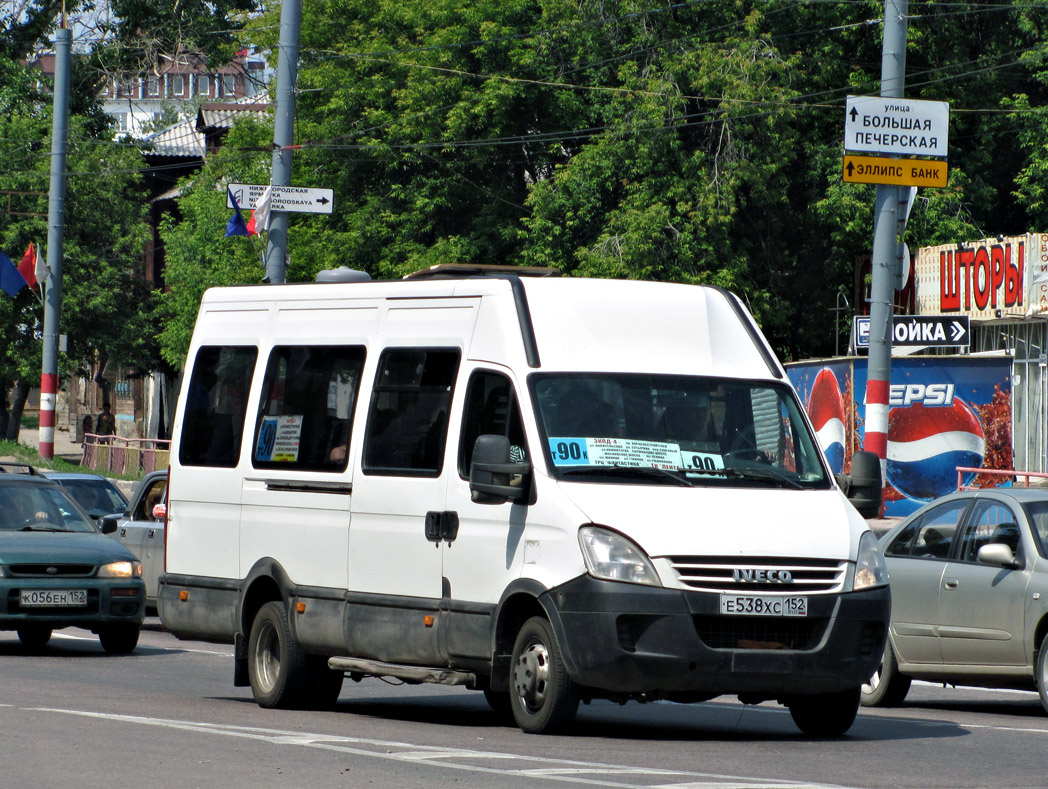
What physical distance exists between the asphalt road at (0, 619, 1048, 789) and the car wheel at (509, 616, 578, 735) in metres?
0.10

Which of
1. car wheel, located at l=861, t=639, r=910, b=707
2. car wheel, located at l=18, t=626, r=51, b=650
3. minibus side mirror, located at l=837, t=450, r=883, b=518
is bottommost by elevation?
car wheel, located at l=18, t=626, r=51, b=650

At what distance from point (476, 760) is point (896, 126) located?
1171 cm

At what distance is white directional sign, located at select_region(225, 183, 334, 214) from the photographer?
1942 cm

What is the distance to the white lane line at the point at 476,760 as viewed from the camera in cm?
766

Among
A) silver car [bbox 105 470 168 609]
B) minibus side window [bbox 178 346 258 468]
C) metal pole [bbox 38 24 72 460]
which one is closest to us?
minibus side window [bbox 178 346 258 468]

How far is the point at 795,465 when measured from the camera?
991 cm

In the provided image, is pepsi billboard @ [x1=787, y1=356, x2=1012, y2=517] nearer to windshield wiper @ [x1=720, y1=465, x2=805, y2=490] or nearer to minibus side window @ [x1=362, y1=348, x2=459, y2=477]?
minibus side window @ [x1=362, y1=348, x2=459, y2=477]

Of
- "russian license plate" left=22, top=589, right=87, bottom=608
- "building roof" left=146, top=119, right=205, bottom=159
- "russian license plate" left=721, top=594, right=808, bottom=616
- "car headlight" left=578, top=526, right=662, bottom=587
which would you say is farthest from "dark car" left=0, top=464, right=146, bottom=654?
"building roof" left=146, top=119, right=205, bottom=159

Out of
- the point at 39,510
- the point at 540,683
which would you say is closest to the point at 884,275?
the point at 39,510

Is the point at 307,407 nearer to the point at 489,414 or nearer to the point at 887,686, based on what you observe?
the point at 489,414

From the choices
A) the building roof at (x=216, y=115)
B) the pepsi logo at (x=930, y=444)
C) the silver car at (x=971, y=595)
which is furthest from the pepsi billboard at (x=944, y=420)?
the building roof at (x=216, y=115)

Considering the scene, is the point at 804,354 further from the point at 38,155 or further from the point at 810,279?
the point at 38,155

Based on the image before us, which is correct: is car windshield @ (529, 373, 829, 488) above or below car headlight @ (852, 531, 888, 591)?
above

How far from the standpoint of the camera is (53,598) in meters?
15.6
